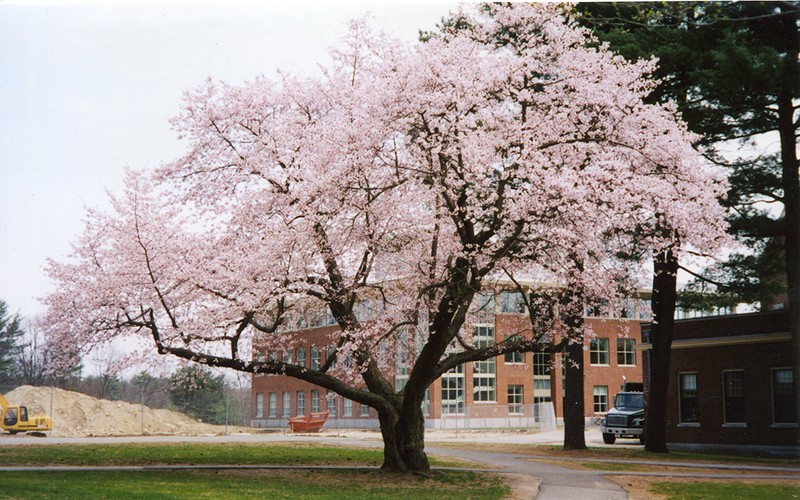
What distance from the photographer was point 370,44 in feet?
69.3

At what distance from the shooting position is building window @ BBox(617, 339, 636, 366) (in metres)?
66.6

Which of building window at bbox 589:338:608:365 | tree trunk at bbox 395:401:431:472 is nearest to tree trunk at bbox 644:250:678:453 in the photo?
tree trunk at bbox 395:401:431:472

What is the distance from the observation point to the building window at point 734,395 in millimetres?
33062

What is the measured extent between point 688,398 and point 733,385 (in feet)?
7.90

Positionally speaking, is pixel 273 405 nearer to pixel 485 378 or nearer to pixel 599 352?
pixel 485 378

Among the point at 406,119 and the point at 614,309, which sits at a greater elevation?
the point at 406,119

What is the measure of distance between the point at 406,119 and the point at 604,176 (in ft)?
14.6

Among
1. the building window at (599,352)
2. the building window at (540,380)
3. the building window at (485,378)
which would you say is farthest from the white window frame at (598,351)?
the building window at (485,378)

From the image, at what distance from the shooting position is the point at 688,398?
3547 centimetres

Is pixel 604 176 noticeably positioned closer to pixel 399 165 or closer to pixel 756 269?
pixel 399 165

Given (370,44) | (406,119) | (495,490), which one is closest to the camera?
(495,490)

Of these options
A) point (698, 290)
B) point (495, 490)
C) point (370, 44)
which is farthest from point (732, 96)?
point (495, 490)

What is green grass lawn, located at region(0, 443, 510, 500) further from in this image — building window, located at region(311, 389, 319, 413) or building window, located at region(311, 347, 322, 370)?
building window, located at region(311, 389, 319, 413)

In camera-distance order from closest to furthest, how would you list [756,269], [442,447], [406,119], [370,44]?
[406,119] < [370,44] < [756,269] < [442,447]
